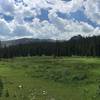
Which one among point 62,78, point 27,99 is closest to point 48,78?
point 62,78

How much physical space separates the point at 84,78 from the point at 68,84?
5764 millimetres

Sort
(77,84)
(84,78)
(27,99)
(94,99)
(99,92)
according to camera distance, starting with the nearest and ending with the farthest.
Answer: (27,99) → (94,99) → (99,92) → (77,84) → (84,78)

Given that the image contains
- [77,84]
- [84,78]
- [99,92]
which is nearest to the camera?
[99,92]

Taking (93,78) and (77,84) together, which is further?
(93,78)

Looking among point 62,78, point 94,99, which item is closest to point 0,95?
point 94,99

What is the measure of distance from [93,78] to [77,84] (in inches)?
242

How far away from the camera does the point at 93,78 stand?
57.4m

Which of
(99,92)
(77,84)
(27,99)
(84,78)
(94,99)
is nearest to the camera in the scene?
(27,99)

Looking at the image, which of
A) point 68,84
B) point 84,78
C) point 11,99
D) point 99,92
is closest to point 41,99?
point 11,99

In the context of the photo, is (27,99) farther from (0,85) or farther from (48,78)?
(48,78)

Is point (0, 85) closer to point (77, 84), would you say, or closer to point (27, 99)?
point (27, 99)

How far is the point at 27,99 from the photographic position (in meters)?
21.2

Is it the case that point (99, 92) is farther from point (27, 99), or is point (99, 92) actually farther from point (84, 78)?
point (84, 78)

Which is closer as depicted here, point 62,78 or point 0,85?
point 0,85
